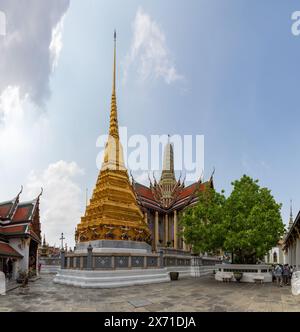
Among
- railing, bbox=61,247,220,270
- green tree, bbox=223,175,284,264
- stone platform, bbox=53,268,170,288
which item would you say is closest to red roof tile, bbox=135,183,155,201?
railing, bbox=61,247,220,270

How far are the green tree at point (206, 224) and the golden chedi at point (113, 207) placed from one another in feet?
19.7

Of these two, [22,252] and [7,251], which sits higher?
[7,251]

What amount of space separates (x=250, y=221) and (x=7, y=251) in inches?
704

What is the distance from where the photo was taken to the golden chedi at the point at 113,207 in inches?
1048

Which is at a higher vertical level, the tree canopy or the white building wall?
the tree canopy

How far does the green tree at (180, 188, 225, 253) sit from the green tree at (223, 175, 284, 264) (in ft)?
2.23

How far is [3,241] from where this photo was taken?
24219 mm

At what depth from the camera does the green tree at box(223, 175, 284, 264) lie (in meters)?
20.7

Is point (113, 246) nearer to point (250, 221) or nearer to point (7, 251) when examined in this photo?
point (7, 251)

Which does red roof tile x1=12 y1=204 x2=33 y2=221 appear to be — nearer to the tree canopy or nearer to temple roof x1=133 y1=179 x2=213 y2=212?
the tree canopy

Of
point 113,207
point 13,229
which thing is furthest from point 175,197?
point 13,229

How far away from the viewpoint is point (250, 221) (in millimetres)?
20828
